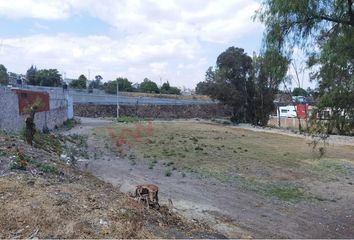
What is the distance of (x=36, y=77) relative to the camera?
8156 cm

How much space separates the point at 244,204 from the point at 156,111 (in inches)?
2768

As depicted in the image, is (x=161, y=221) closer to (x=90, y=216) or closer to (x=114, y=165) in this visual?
(x=90, y=216)

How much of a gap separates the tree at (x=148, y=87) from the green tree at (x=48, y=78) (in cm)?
3426

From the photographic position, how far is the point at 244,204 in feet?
46.5

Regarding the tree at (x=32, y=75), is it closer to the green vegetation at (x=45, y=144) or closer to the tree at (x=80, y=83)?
the tree at (x=80, y=83)

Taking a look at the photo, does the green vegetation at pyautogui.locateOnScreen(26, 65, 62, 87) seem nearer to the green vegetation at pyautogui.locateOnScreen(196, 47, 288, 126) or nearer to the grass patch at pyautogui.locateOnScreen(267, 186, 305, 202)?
the green vegetation at pyautogui.locateOnScreen(196, 47, 288, 126)

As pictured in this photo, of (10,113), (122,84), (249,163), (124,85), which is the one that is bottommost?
(249,163)

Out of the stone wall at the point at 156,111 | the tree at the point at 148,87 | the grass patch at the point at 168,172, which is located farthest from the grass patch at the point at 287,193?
the tree at the point at 148,87

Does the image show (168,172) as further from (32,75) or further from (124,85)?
(124,85)

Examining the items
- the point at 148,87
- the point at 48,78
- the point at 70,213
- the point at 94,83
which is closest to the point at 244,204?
the point at 70,213

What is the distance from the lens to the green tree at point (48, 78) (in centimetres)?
8200

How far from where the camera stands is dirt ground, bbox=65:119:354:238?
11695 millimetres

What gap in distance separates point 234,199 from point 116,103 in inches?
2525

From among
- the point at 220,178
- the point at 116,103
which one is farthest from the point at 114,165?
the point at 116,103
